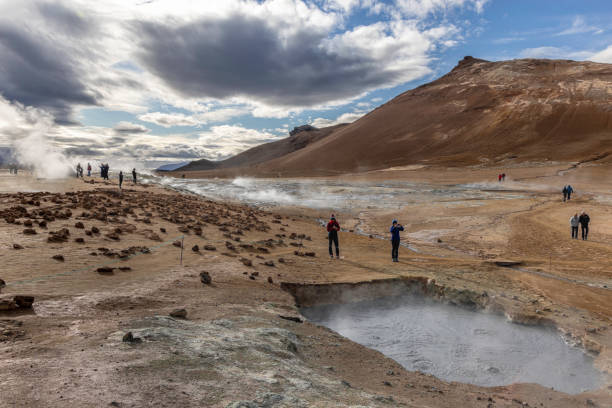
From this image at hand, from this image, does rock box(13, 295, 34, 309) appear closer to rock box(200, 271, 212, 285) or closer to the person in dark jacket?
rock box(200, 271, 212, 285)

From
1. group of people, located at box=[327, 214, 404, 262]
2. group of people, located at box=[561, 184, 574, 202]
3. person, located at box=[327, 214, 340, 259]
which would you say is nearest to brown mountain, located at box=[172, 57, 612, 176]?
group of people, located at box=[561, 184, 574, 202]

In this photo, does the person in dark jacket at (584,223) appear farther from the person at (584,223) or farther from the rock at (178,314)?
the rock at (178,314)

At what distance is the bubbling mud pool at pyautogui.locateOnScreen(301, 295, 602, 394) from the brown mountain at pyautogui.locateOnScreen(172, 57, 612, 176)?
61.4m

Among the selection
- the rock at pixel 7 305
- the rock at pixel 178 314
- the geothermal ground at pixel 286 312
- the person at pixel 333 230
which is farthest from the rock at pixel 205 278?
the person at pixel 333 230

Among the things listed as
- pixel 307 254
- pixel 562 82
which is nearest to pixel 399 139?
pixel 562 82

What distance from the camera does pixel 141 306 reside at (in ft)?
26.0

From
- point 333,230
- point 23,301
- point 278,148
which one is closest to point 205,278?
point 23,301

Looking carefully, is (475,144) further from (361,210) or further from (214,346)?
(214,346)

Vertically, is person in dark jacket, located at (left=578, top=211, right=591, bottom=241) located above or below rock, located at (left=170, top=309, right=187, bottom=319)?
above

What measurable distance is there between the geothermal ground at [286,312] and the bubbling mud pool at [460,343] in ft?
0.16

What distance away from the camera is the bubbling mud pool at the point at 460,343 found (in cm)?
824

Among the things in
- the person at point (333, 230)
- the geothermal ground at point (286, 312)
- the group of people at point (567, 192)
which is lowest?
the geothermal ground at point (286, 312)

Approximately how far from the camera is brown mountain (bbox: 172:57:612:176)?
67625 mm

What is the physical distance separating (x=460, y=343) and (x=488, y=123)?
8287 centimetres
